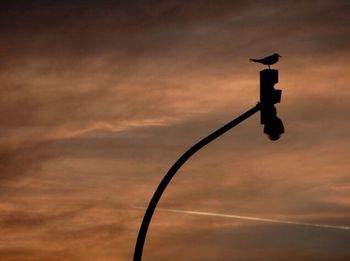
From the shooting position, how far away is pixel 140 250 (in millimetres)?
6633

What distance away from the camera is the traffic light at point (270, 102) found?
20.7ft

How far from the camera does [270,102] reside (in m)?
6.40

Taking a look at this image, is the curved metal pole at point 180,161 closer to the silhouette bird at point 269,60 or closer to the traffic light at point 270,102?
the traffic light at point 270,102

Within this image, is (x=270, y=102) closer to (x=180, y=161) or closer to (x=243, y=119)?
(x=243, y=119)

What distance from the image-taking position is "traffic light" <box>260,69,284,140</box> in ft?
20.7

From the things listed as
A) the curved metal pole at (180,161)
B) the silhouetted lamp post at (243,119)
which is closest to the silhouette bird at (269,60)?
the silhouetted lamp post at (243,119)

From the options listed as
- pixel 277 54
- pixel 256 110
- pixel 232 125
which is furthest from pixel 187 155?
pixel 277 54

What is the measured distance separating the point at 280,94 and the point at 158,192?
2.30 meters

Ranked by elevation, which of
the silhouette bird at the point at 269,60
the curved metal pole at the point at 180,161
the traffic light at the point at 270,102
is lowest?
the curved metal pole at the point at 180,161

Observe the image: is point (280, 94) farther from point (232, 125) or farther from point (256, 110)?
point (232, 125)

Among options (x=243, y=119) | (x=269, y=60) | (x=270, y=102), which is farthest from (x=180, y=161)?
(x=269, y=60)

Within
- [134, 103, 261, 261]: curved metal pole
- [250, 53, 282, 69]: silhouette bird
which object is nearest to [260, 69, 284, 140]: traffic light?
[134, 103, 261, 261]: curved metal pole

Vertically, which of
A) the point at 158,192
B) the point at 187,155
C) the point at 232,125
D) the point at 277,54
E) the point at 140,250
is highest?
the point at 277,54

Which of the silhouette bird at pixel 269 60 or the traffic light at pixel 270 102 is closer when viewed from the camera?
the traffic light at pixel 270 102
